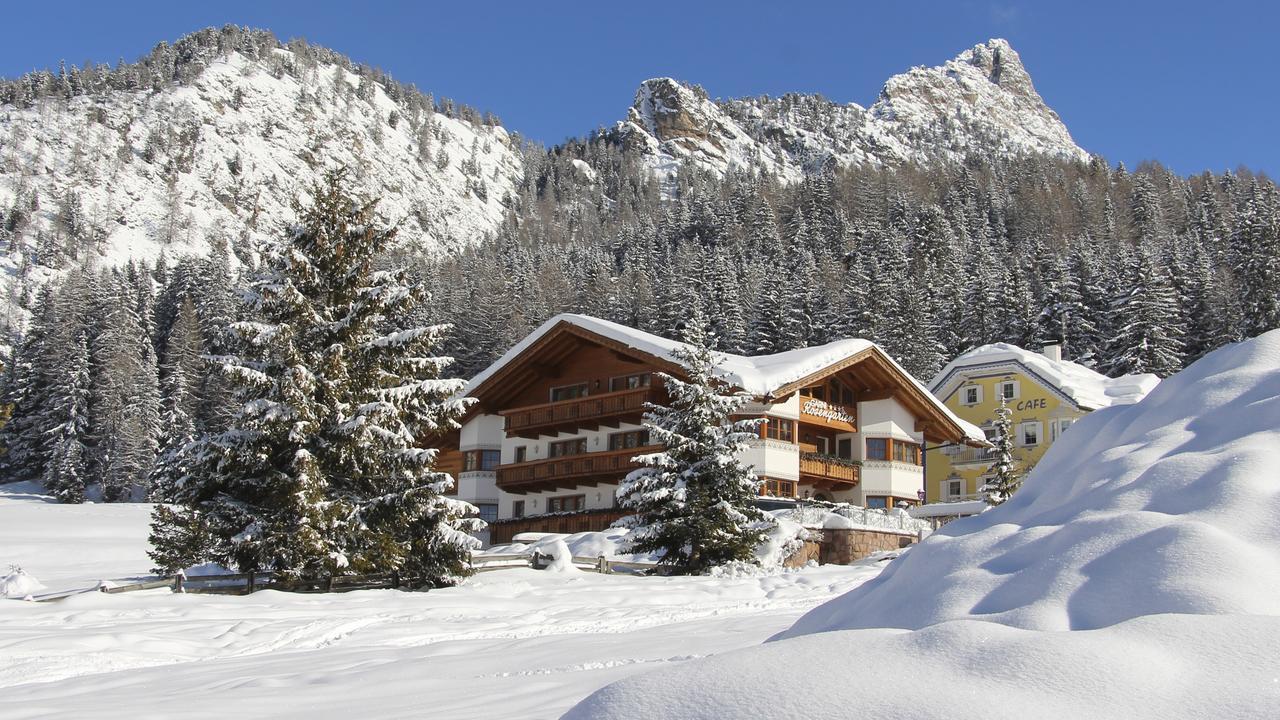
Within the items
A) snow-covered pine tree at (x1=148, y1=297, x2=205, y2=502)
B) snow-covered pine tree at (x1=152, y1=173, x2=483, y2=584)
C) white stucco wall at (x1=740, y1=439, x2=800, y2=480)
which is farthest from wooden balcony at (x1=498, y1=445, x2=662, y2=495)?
snow-covered pine tree at (x1=148, y1=297, x2=205, y2=502)

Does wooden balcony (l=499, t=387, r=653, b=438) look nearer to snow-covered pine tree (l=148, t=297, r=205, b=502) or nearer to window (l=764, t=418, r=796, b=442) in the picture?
window (l=764, t=418, r=796, b=442)

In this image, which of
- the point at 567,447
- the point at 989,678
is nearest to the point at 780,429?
the point at 567,447

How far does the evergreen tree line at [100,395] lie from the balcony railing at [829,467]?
132ft

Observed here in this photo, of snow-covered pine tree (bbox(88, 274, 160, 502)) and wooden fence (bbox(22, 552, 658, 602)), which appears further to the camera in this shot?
snow-covered pine tree (bbox(88, 274, 160, 502))

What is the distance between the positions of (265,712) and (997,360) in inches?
2142

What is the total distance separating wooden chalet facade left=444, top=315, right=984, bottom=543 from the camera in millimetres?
41594

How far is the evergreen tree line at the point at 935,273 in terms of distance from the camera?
2790 inches

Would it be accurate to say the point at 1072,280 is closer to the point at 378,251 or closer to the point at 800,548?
the point at 800,548

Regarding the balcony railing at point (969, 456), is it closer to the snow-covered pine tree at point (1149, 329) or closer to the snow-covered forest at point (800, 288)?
the snow-covered forest at point (800, 288)

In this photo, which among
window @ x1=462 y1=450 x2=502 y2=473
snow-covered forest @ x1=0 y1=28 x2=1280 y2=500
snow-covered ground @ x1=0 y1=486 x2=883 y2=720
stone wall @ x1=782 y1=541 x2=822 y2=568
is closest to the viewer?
snow-covered ground @ x1=0 y1=486 x2=883 y2=720

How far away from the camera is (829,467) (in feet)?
142

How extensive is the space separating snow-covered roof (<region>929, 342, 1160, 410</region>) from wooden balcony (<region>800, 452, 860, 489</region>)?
1646 cm

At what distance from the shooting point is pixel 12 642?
528 inches

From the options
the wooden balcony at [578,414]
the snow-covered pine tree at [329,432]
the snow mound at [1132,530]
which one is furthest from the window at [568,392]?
the snow mound at [1132,530]
